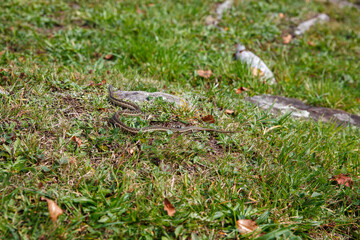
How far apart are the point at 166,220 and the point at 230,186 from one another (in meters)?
0.75

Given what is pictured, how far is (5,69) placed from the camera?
390 cm

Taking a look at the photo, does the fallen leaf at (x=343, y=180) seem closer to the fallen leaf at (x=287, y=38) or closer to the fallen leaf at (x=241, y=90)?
the fallen leaf at (x=241, y=90)

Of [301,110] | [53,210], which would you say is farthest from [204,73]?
[53,210]

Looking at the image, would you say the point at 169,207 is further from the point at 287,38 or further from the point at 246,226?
the point at 287,38

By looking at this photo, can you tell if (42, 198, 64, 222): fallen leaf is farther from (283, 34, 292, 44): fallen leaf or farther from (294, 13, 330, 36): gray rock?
(294, 13, 330, 36): gray rock

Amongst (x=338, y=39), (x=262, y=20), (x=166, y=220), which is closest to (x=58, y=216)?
(x=166, y=220)

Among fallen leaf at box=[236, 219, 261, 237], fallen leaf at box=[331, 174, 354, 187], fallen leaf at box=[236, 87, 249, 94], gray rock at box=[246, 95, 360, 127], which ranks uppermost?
fallen leaf at box=[236, 219, 261, 237]

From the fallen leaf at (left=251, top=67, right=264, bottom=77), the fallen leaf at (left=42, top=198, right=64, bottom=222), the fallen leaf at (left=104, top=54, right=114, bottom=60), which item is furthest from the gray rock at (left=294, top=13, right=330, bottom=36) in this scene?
the fallen leaf at (left=42, top=198, right=64, bottom=222)

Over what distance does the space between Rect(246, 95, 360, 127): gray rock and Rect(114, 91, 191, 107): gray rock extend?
1.26 metres

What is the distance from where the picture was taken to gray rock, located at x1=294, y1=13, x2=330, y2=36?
7.42m

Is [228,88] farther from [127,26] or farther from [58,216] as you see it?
[58,216]

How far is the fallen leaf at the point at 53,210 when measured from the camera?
2.27 meters

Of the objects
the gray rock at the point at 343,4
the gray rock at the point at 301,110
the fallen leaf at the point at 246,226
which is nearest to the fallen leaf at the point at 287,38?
the gray rock at the point at 301,110

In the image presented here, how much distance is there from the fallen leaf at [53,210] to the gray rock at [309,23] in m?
6.84
